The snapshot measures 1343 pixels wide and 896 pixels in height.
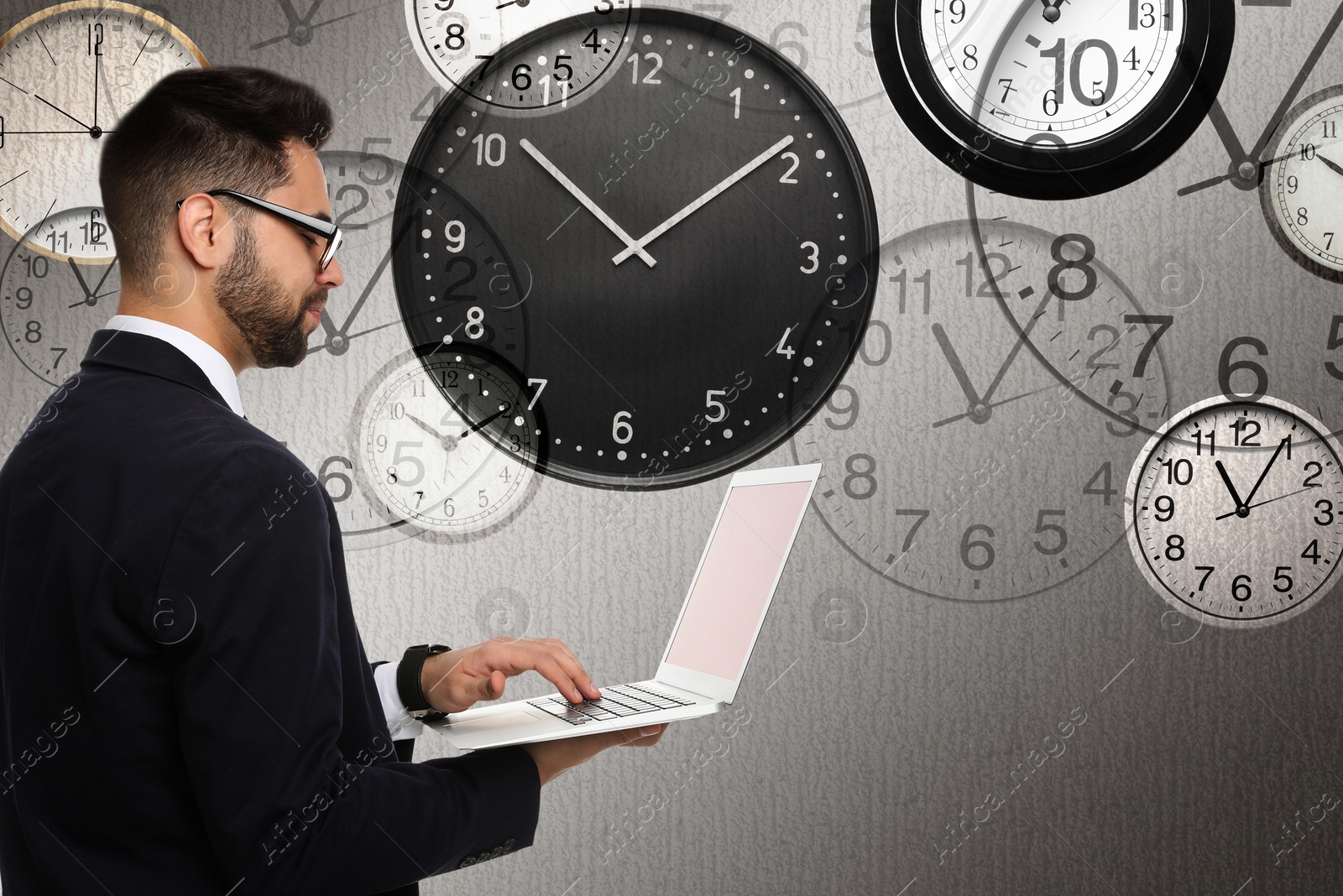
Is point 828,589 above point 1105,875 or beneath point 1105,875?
above

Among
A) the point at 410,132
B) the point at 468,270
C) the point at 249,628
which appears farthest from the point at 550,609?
the point at 249,628

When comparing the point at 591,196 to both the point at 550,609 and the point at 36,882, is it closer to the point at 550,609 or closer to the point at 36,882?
the point at 550,609

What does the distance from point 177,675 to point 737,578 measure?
564 mm

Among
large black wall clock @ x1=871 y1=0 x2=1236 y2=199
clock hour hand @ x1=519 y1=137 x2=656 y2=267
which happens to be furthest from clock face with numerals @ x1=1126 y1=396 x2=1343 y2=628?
clock hour hand @ x1=519 y1=137 x2=656 y2=267

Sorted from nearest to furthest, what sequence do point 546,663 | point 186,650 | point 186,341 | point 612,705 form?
point 186,650 < point 186,341 < point 546,663 < point 612,705

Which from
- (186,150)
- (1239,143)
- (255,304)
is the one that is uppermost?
(1239,143)

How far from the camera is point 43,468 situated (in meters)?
0.70

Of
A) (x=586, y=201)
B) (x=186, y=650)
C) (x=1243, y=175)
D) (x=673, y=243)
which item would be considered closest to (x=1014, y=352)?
(x=1243, y=175)

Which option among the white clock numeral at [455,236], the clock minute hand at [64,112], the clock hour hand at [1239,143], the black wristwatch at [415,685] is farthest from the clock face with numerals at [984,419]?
the clock minute hand at [64,112]

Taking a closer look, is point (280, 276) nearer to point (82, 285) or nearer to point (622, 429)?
point (622, 429)

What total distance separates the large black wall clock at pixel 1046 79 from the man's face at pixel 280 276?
43.2 inches

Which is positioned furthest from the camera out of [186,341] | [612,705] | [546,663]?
[612,705]

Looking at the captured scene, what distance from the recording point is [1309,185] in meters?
1.68

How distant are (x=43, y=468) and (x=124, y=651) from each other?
15 centimetres
